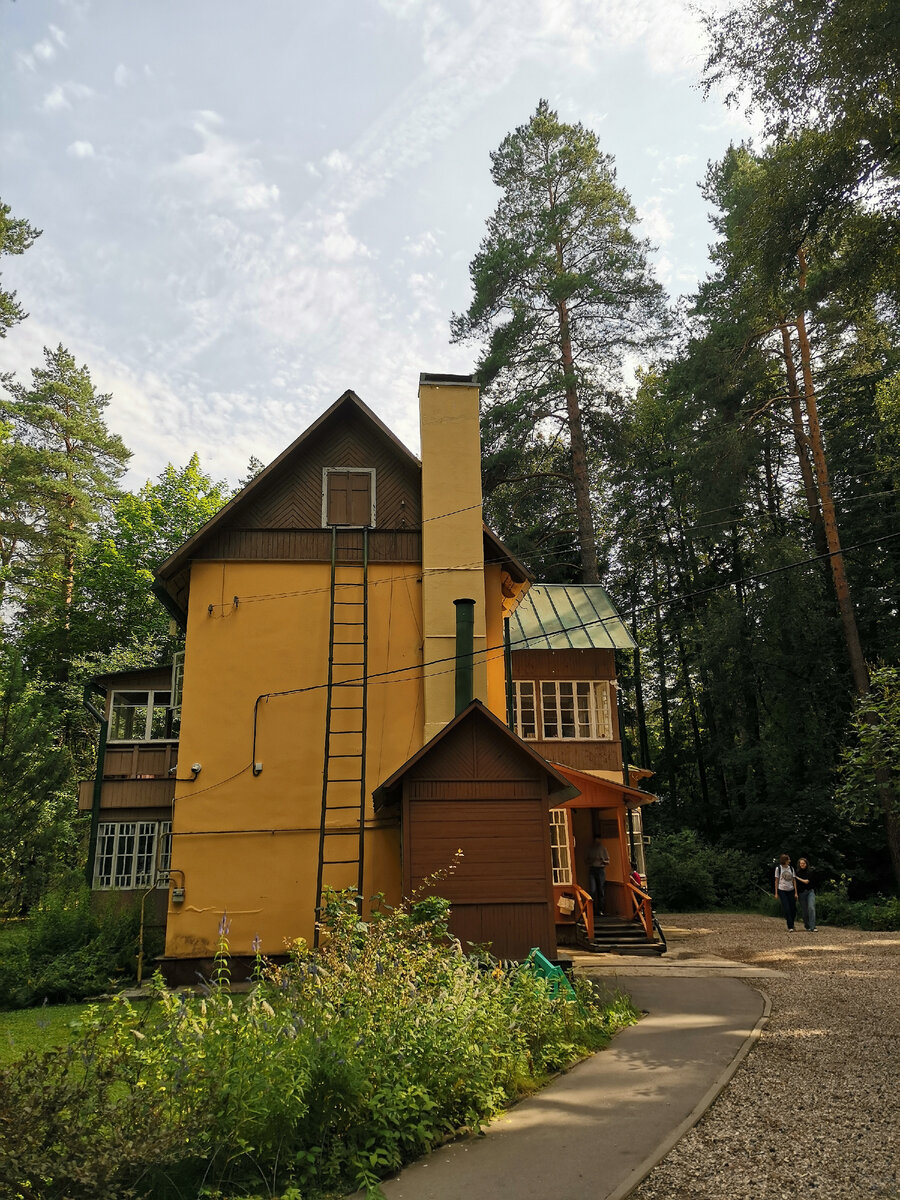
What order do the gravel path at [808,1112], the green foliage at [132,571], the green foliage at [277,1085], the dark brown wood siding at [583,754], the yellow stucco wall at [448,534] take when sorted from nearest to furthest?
the green foliage at [277,1085], the gravel path at [808,1112], the yellow stucco wall at [448,534], the dark brown wood siding at [583,754], the green foliage at [132,571]

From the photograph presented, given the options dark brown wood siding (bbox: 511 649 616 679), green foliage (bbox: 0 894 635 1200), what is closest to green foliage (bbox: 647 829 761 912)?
dark brown wood siding (bbox: 511 649 616 679)

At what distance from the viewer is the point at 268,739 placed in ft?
44.4

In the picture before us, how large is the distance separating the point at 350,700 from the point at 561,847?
6.83 metres

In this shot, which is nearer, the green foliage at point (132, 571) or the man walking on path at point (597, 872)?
the man walking on path at point (597, 872)

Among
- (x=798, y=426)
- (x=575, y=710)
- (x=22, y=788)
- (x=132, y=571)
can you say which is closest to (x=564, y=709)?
(x=575, y=710)

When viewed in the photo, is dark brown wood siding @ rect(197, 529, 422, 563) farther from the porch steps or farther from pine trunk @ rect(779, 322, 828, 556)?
pine trunk @ rect(779, 322, 828, 556)

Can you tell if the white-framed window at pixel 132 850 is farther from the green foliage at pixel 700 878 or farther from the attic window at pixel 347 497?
the green foliage at pixel 700 878

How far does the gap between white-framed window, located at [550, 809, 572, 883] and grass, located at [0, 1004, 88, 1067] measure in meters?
9.50

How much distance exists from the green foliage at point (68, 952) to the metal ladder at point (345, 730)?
3.21 m

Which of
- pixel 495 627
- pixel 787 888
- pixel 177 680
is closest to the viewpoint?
pixel 495 627

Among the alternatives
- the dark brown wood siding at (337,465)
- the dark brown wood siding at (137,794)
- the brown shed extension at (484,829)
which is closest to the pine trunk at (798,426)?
the dark brown wood siding at (337,465)

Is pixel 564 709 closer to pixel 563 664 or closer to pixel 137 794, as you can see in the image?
pixel 563 664

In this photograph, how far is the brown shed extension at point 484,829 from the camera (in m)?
11.1

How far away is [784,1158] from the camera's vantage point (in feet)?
17.8
